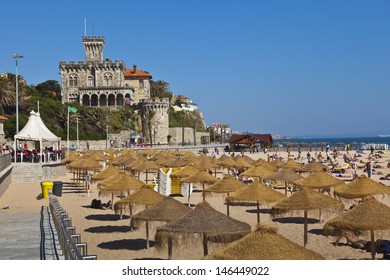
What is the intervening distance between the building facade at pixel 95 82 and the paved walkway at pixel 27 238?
63.4 metres

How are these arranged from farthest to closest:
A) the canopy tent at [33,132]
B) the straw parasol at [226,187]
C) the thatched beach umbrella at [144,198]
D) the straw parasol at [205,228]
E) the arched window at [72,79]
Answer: the arched window at [72,79], the canopy tent at [33,132], the straw parasol at [226,187], the thatched beach umbrella at [144,198], the straw parasol at [205,228]

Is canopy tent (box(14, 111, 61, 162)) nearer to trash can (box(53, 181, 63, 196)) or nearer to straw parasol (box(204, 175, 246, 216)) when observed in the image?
trash can (box(53, 181, 63, 196))

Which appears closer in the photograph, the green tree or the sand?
the sand

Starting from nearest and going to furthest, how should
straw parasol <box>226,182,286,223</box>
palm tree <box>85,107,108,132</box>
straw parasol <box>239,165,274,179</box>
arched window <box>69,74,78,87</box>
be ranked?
straw parasol <box>226,182,286,223</box>, straw parasol <box>239,165,274,179</box>, palm tree <box>85,107,108,132</box>, arched window <box>69,74,78,87</box>

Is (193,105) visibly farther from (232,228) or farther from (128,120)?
(232,228)

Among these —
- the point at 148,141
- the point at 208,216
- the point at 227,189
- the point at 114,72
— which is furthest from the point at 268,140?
the point at 208,216

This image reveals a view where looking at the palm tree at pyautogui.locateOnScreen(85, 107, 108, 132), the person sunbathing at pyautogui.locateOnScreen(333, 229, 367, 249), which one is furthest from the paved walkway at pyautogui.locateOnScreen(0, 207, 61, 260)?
the palm tree at pyautogui.locateOnScreen(85, 107, 108, 132)

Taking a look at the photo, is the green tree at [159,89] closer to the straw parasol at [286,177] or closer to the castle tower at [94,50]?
the castle tower at [94,50]

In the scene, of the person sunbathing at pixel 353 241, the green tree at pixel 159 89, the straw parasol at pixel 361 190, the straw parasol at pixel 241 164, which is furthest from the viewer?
the green tree at pixel 159 89

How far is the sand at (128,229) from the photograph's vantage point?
1234cm

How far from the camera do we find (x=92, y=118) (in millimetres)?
71188

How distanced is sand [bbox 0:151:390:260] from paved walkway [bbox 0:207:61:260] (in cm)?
122

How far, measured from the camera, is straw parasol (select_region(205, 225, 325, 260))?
7.03 m

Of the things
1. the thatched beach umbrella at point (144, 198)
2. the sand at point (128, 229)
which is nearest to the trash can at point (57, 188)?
the sand at point (128, 229)
